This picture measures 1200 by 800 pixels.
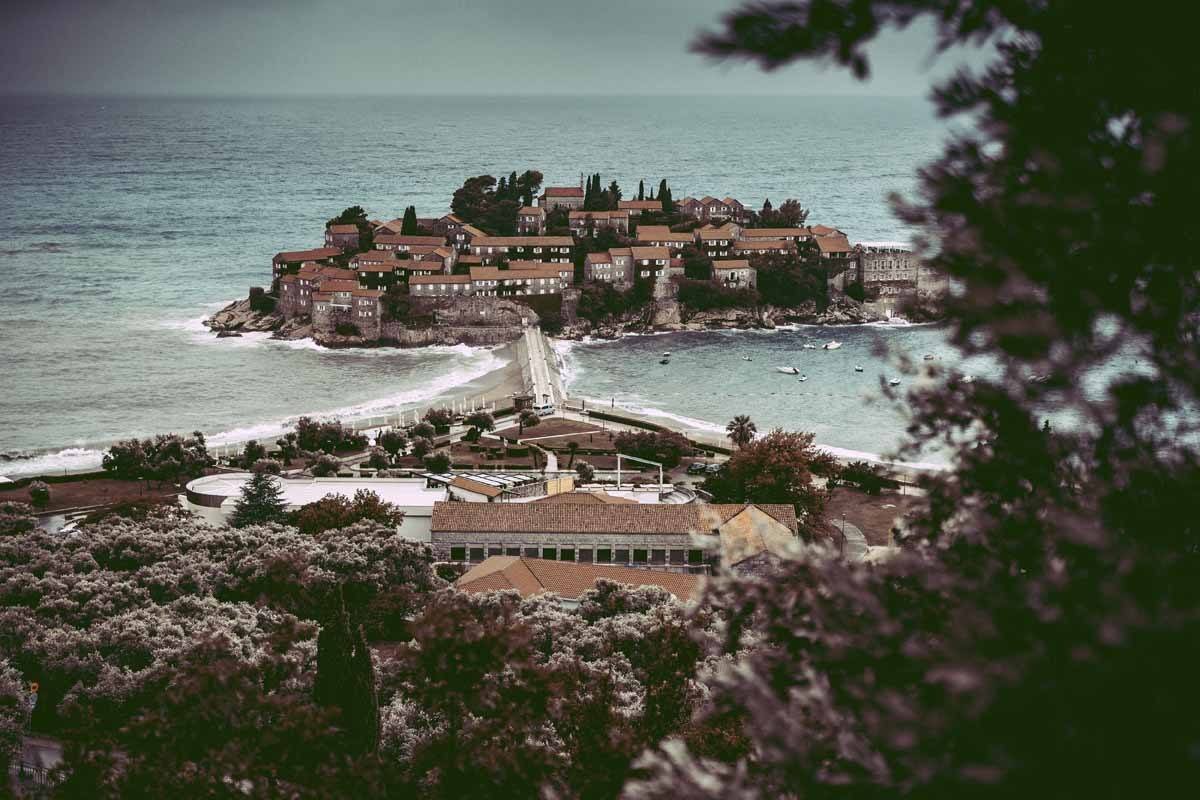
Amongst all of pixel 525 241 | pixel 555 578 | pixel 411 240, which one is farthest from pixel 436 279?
pixel 555 578

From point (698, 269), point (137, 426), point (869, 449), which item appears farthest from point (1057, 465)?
point (698, 269)

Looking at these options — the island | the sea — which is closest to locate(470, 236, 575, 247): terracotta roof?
the island

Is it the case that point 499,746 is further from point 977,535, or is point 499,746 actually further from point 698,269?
point 698,269

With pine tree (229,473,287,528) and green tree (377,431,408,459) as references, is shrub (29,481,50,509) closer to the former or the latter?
pine tree (229,473,287,528)

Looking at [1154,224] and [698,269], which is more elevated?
[1154,224]

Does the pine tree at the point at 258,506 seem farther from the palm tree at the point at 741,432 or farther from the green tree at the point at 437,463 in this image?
the palm tree at the point at 741,432

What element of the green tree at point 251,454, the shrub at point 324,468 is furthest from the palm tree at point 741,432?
the green tree at point 251,454
